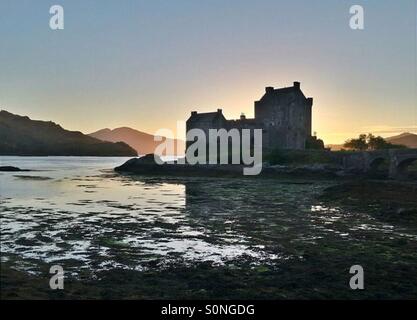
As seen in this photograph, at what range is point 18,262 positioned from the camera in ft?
33.2

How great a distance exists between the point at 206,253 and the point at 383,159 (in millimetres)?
44554

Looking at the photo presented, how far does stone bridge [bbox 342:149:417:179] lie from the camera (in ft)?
147

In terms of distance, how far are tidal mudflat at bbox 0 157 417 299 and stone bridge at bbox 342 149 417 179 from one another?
89.9 ft

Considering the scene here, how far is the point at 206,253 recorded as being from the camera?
1143 centimetres

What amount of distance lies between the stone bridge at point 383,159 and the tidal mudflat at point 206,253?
89.9ft

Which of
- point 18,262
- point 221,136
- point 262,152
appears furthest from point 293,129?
point 18,262

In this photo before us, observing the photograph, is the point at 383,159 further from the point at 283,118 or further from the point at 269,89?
the point at 269,89

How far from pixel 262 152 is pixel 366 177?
70.4 ft

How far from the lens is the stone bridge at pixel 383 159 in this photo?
44.7 meters
